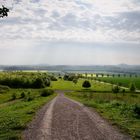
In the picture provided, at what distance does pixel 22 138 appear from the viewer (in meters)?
20.0

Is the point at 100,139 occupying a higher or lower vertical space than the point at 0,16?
lower

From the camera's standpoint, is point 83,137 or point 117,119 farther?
point 117,119

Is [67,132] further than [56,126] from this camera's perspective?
No

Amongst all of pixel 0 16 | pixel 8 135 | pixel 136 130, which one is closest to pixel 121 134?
pixel 136 130

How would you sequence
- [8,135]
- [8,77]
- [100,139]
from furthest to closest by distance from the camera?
[8,77]
[8,135]
[100,139]

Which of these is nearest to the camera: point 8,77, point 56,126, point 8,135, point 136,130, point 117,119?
point 8,135

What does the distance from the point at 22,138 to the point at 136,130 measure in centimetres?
812

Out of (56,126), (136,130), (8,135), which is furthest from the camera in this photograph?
(56,126)

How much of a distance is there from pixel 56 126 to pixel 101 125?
11.6 feet

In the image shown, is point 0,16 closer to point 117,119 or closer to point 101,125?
point 101,125

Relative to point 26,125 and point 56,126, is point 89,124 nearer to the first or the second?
point 56,126

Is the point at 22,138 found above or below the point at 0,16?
below

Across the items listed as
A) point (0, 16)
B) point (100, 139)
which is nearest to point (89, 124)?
point (100, 139)

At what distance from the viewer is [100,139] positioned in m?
19.6
